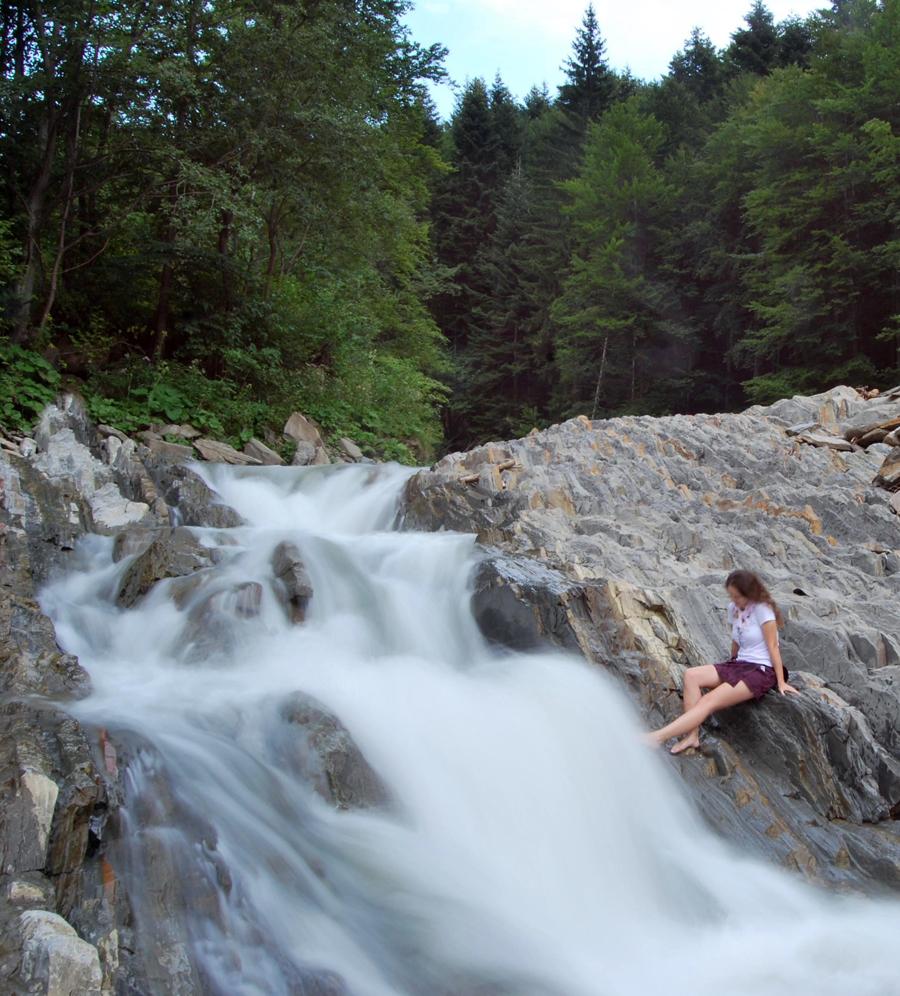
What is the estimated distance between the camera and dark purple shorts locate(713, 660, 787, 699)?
5.55m

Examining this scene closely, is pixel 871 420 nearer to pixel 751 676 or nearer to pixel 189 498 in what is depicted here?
pixel 751 676

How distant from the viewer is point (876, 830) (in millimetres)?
5184

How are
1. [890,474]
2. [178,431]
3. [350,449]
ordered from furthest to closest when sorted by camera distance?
[350,449], [178,431], [890,474]

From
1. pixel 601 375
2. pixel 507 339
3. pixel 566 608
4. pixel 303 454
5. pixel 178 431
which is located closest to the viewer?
pixel 566 608

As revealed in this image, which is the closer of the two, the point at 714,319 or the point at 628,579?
the point at 628,579

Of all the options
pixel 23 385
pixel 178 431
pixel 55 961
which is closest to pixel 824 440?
pixel 178 431

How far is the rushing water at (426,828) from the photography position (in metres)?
3.87

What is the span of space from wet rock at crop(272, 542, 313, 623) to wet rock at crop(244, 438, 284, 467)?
5776mm

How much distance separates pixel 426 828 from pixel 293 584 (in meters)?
2.67

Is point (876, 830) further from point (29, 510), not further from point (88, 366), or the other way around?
point (88, 366)

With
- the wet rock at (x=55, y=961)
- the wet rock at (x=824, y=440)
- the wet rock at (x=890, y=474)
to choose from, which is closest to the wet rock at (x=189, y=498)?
the wet rock at (x=55, y=961)

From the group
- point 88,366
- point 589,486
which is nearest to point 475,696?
point 589,486

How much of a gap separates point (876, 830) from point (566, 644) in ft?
7.62

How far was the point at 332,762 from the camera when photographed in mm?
4906
